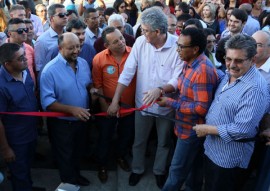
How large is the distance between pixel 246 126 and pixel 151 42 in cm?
153

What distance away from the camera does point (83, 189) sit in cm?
412

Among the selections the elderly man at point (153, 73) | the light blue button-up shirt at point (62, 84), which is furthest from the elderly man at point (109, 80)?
A: the light blue button-up shirt at point (62, 84)

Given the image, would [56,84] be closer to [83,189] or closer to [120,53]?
[120,53]

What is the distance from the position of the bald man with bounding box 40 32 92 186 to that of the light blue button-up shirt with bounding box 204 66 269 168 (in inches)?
57.6

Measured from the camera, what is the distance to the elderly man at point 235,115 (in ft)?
8.29

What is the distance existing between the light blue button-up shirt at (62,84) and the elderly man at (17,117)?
0.64 feet

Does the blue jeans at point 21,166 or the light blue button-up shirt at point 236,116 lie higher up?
the light blue button-up shirt at point 236,116

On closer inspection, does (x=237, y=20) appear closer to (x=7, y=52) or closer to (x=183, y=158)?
(x=183, y=158)

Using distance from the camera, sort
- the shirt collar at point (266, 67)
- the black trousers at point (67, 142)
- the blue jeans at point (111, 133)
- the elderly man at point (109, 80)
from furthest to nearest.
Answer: the blue jeans at point (111, 133) → the elderly man at point (109, 80) → the black trousers at point (67, 142) → the shirt collar at point (266, 67)

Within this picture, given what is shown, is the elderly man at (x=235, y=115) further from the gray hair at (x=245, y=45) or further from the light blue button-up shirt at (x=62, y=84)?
the light blue button-up shirt at (x=62, y=84)

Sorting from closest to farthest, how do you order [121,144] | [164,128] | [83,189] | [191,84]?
[191,84] → [164,128] → [83,189] → [121,144]

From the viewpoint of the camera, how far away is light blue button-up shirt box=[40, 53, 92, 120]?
3.44 metres

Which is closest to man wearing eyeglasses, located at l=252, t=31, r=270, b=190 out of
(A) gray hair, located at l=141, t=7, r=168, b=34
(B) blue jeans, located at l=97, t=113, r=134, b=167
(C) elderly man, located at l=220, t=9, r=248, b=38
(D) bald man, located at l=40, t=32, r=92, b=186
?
→ (A) gray hair, located at l=141, t=7, r=168, b=34

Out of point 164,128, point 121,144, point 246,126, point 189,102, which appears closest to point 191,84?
point 189,102
